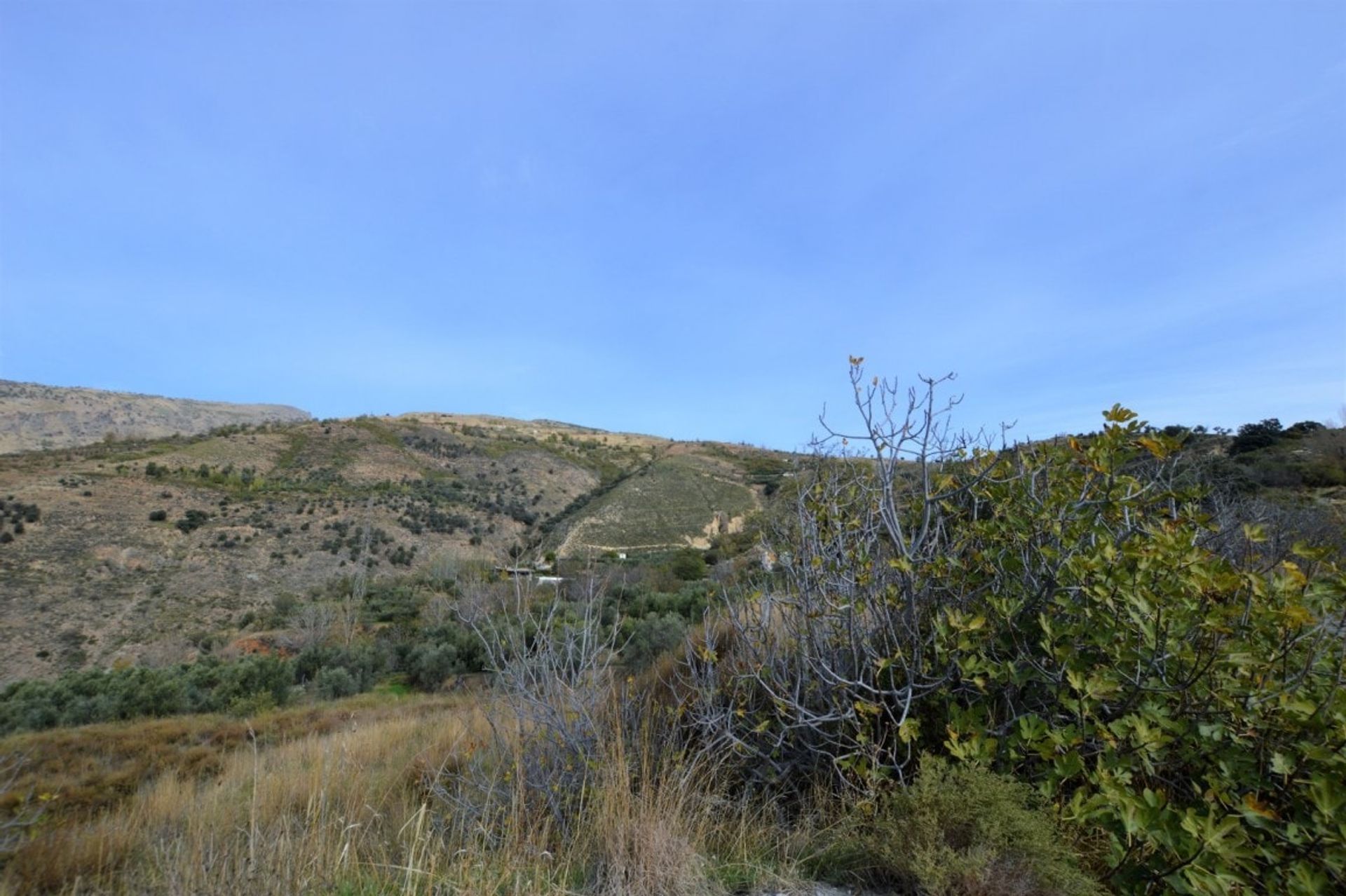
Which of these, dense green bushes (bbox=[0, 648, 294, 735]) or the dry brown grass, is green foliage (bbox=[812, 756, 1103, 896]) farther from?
dense green bushes (bbox=[0, 648, 294, 735])

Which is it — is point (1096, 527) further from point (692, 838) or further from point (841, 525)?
point (692, 838)

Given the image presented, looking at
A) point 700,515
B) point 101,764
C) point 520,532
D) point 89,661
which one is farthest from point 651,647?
point 520,532

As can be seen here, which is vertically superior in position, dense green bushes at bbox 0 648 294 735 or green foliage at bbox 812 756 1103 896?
green foliage at bbox 812 756 1103 896

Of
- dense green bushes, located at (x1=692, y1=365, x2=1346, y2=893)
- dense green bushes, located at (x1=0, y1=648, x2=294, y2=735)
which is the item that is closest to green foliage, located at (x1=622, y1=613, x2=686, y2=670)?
dense green bushes, located at (x1=692, y1=365, x2=1346, y2=893)

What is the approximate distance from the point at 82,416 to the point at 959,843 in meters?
114

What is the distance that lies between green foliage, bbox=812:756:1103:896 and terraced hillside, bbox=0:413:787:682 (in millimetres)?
3521

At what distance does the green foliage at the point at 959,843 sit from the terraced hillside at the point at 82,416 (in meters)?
65.3

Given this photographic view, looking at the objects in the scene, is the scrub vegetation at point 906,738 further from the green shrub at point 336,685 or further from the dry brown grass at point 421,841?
the green shrub at point 336,685

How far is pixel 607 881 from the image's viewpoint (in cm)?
269

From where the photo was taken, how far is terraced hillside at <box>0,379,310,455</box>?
75438mm

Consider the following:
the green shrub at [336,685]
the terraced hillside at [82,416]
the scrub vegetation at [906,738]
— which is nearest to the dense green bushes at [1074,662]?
the scrub vegetation at [906,738]

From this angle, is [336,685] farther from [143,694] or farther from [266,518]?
[266,518]

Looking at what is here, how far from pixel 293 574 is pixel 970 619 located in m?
32.4

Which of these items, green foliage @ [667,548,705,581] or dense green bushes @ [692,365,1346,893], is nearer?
dense green bushes @ [692,365,1346,893]
